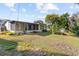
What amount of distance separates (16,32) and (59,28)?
17.3 inches

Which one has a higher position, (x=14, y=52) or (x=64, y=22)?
(x=64, y=22)

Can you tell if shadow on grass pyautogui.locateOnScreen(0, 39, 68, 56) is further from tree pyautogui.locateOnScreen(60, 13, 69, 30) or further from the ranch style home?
tree pyautogui.locateOnScreen(60, 13, 69, 30)

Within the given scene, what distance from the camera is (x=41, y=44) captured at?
191 centimetres

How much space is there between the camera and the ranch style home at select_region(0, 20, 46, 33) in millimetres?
1898

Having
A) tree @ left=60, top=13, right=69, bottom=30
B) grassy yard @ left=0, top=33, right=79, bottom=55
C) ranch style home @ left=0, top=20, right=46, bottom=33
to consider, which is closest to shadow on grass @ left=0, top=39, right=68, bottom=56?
grassy yard @ left=0, top=33, right=79, bottom=55

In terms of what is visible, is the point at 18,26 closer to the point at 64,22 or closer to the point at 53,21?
the point at 53,21

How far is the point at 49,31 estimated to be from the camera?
6.29ft

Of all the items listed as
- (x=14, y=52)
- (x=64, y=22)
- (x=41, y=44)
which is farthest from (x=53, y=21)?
(x=14, y=52)

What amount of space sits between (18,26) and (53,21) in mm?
358

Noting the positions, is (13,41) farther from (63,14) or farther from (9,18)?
(63,14)

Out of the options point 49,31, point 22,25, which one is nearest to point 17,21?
point 22,25

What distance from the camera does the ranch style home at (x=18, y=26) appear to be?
1898 mm

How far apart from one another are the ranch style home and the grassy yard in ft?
0.18

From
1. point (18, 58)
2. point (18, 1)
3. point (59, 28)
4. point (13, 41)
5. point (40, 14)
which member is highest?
point (18, 1)
